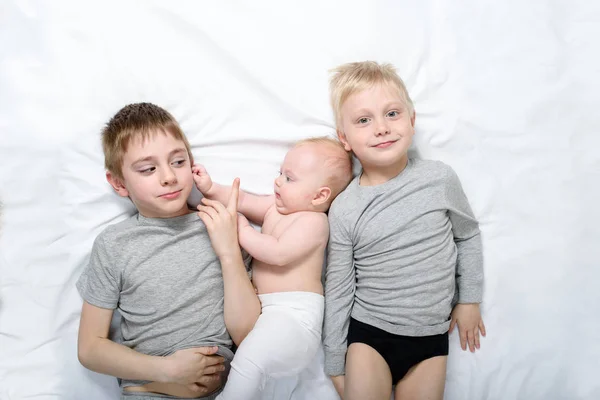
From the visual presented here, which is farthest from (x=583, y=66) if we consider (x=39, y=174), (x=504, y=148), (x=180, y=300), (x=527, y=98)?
(x=39, y=174)

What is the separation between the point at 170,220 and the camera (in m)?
1.48

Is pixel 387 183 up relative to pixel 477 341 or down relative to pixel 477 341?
up

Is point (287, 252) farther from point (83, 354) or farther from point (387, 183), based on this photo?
point (83, 354)

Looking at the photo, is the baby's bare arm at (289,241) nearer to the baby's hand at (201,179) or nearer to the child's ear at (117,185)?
the baby's hand at (201,179)

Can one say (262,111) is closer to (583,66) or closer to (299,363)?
(299,363)

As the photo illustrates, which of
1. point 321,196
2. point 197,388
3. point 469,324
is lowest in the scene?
point 197,388

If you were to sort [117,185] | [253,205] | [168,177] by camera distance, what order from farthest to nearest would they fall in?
[253,205] → [117,185] → [168,177]

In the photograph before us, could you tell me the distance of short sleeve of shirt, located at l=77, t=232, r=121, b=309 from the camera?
56.0 inches

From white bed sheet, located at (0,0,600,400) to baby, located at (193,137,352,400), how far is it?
3.4 inches

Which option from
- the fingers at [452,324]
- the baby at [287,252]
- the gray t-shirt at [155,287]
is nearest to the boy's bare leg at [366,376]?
the baby at [287,252]

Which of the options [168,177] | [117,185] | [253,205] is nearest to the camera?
[168,177]

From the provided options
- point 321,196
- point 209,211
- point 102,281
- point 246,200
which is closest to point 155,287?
point 102,281

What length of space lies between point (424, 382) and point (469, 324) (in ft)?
0.67

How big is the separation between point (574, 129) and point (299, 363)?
1.00 meters
